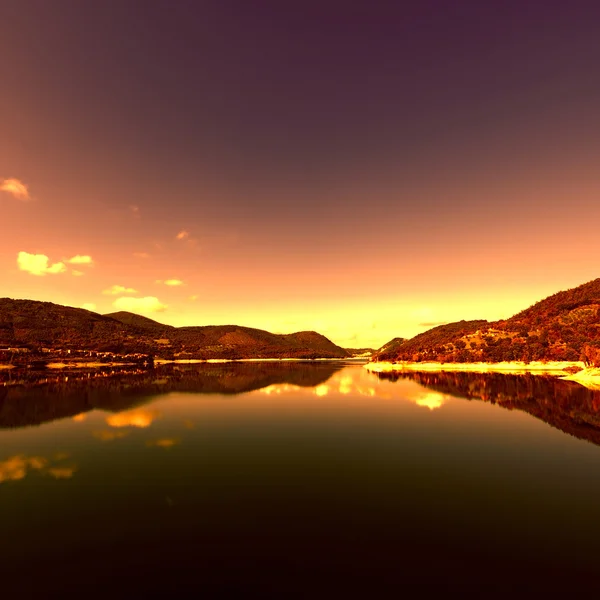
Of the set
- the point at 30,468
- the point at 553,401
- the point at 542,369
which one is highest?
the point at 542,369

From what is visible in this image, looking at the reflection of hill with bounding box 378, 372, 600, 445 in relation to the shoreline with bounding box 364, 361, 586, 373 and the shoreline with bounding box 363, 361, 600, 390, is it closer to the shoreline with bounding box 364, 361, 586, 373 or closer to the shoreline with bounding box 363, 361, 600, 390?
the shoreline with bounding box 363, 361, 600, 390

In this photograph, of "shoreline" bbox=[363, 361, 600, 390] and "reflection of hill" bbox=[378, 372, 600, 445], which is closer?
"reflection of hill" bbox=[378, 372, 600, 445]

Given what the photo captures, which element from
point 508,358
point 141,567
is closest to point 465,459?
point 141,567

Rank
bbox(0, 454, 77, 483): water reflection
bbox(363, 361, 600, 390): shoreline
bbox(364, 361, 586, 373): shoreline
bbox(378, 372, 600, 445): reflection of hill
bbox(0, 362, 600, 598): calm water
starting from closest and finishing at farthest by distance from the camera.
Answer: bbox(0, 362, 600, 598): calm water
bbox(0, 454, 77, 483): water reflection
bbox(378, 372, 600, 445): reflection of hill
bbox(363, 361, 600, 390): shoreline
bbox(364, 361, 586, 373): shoreline

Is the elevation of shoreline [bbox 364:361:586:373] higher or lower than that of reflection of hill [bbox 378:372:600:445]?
higher

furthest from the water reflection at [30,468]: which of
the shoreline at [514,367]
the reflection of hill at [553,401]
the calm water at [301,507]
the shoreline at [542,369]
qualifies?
the shoreline at [514,367]

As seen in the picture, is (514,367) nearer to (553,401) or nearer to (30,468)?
(553,401)

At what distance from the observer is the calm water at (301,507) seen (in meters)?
16.0

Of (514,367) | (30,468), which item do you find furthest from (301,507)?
(514,367)

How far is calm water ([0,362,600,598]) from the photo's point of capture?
16.0 metres

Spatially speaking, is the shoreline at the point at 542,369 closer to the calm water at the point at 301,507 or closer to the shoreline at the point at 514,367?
the shoreline at the point at 514,367

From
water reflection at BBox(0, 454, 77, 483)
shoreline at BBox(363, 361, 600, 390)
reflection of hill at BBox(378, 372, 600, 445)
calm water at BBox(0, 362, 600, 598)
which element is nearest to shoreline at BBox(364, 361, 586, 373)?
shoreline at BBox(363, 361, 600, 390)

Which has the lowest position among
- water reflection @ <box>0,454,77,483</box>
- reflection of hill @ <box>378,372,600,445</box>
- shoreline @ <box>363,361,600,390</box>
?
reflection of hill @ <box>378,372,600,445</box>

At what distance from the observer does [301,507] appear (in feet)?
78.2
